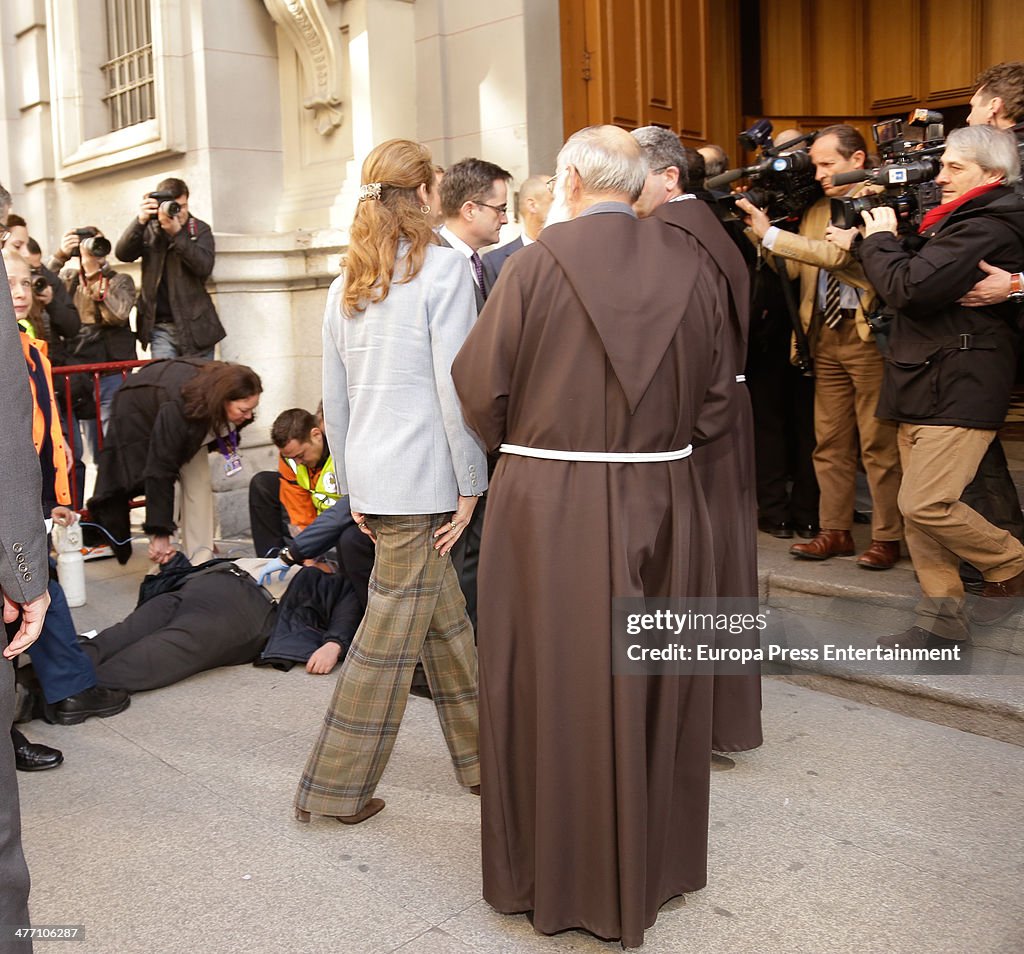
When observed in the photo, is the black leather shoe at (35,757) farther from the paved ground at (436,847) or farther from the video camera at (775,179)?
the video camera at (775,179)

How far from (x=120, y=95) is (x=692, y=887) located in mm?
8614

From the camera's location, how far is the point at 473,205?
4582 millimetres

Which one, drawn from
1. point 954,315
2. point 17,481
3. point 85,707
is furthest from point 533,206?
point 17,481

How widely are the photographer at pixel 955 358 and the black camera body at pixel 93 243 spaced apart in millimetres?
5418

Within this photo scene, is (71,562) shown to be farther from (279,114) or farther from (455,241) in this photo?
(279,114)

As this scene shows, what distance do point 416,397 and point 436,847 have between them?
1.33m

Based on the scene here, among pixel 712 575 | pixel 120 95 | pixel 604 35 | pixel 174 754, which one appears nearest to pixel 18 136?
pixel 120 95

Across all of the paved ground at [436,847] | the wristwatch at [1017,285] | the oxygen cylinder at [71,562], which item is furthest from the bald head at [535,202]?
the oxygen cylinder at [71,562]

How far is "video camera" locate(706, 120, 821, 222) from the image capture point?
482 centimetres

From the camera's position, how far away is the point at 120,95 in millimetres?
9469

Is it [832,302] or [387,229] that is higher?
[387,229]

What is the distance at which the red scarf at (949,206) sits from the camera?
4.16 meters

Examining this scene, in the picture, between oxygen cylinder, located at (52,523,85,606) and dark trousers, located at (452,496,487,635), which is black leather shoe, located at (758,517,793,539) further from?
oxygen cylinder, located at (52,523,85,606)

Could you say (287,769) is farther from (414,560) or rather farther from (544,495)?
(544,495)
